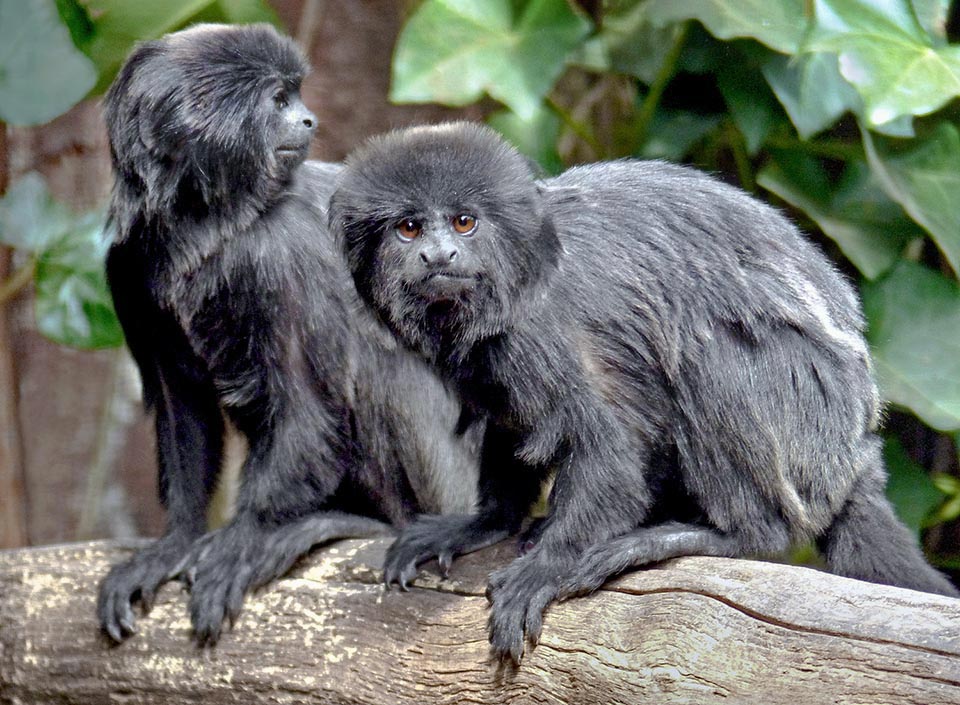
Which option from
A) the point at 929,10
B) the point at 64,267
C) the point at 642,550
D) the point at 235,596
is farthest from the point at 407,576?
the point at 929,10

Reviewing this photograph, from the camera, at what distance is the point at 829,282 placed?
303 cm

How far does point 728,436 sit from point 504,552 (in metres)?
0.71

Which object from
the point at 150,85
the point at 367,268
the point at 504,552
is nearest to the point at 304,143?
the point at 150,85

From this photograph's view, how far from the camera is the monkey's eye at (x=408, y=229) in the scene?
2.69m

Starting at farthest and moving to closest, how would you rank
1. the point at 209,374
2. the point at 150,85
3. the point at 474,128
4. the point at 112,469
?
the point at 112,469 → the point at 209,374 → the point at 150,85 → the point at 474,128

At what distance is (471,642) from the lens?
9.10 feet

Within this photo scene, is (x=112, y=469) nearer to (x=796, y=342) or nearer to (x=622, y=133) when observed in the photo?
(x=622, y=133)

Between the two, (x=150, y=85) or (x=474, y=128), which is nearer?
(x=474, y=128)

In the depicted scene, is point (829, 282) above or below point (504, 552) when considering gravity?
above

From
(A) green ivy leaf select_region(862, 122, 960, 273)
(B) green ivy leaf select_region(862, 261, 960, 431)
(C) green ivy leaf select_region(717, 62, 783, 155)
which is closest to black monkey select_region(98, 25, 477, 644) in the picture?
(B) green ivy leaf select_region(862, 261, 960, 431)

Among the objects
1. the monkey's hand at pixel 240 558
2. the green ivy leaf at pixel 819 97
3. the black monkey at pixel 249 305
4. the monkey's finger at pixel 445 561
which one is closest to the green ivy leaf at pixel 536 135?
the green ivy leaf at pixel 819 97

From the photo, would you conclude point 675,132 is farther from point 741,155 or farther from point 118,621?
point 118,621

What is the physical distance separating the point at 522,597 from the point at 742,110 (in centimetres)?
240

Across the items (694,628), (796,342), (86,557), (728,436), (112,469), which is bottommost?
(112,469)
